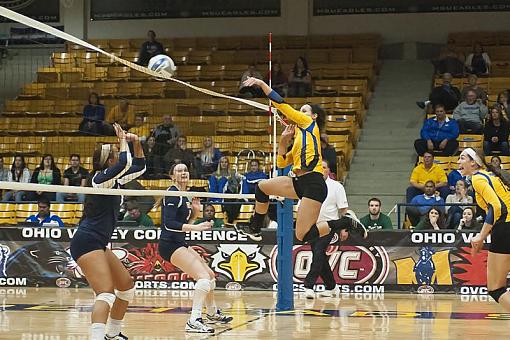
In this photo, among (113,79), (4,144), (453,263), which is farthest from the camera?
(113,79)

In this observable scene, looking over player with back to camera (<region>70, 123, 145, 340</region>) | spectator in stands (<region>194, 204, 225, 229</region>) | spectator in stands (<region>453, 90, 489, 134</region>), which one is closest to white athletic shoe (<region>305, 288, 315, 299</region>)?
spectator in stands (<region>194, 204, 225, 229</region>)

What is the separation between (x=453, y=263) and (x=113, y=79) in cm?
1013

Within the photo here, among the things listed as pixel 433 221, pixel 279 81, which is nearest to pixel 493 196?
pixel 433 221

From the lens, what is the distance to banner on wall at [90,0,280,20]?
23797mm

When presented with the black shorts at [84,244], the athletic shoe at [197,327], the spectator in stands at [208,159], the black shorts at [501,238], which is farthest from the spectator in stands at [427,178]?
the black shorts at [84,244]

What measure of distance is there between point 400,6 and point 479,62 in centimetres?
369

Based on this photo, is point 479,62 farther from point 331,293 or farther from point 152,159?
point 152,159

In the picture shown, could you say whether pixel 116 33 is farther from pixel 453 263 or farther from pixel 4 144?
pixel 453 263

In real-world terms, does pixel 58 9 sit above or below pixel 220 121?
above

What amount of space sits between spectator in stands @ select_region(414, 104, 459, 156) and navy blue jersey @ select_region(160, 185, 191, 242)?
819 centimetres

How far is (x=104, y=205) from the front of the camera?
7.96 meters

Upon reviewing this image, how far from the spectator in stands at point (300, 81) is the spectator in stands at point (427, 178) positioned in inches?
178

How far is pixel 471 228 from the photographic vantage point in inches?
559

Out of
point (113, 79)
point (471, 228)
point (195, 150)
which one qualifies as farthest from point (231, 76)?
point (471, 228)
